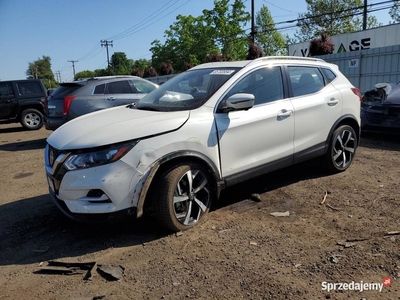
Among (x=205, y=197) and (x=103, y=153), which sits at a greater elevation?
(x=103, y=153)

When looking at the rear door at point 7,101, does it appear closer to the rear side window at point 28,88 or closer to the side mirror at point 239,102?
the rear side window at point 28,88

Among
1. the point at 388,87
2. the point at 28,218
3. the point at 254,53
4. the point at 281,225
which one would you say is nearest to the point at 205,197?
the point at 281,225

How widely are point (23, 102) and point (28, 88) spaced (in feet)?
2.01

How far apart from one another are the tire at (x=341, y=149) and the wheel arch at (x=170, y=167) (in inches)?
82.2

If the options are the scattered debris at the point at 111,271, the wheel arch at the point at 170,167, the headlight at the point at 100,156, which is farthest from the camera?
the wheel arch at the point at 170,167

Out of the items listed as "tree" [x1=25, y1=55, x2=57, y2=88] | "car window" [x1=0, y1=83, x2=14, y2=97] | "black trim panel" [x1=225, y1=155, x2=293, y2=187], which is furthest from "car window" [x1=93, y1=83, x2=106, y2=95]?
"tree" [x1=25, y1=55, x2=57, y2=88]

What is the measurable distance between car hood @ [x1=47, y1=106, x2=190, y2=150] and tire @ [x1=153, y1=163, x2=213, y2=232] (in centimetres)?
45

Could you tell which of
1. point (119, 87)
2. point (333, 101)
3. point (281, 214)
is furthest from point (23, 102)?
point (281, 214)

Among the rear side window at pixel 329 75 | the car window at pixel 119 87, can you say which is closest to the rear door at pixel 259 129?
the rear side window at pixel 329 75

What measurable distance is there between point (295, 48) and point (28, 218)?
2572 centimetres

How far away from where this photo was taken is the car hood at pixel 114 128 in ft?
10.2

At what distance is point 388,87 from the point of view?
730 centimetres

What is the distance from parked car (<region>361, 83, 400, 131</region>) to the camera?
6.72 meters

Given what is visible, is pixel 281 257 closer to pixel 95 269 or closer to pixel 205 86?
pixel 95 269
